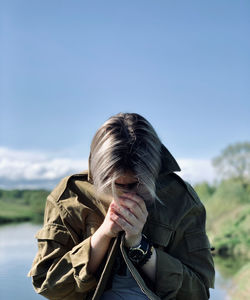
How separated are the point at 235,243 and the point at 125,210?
23.6ft

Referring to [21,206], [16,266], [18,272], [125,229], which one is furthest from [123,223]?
[21,206]

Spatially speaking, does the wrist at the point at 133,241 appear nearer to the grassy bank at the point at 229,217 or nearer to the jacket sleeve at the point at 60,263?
the jacket sleeve at the point at 60,263

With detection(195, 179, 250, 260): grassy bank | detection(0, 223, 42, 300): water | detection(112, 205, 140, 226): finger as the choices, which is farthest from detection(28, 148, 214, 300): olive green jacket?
detection(195, 179, 250, 260): grassy bank

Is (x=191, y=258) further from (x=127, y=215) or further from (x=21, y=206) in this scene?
(x=21, y=206)

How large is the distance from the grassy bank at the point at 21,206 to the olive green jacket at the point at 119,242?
17.3m

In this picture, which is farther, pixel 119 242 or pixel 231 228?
pixel 231 228

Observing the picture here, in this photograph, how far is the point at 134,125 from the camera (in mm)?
1394

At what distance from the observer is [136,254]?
1405 mm

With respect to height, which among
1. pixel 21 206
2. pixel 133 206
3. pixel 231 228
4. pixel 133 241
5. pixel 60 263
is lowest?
pixel 21 206

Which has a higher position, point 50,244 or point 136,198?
point 136,198

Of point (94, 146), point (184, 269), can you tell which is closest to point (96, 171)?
point (94, 146)

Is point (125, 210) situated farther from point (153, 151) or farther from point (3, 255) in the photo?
point (3, 255)

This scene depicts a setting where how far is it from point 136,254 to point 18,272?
7.41m

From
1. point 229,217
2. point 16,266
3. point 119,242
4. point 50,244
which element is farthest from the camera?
point 229,217
